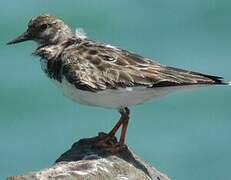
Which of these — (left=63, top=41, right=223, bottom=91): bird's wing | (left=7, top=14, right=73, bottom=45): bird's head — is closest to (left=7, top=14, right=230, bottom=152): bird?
(left=63, top=41, right=223, bottom=91): bird's wing

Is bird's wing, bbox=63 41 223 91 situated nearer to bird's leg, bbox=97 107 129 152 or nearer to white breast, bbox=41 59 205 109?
white breast, bbox=41 59 205 109

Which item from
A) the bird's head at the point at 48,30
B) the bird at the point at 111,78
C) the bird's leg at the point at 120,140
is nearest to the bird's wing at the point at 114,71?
the bird at the point at 111,78

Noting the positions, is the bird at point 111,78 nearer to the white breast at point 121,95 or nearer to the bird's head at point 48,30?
the white breast at point 121,95

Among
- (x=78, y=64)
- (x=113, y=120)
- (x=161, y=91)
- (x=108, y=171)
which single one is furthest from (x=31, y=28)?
(x=113, y=120)

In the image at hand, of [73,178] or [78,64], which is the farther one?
[78,64]

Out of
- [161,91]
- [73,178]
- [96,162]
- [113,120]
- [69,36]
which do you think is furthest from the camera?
[113,120]

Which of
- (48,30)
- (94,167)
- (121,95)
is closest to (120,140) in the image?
(121,95)

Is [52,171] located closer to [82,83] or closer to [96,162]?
[96,162]
